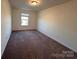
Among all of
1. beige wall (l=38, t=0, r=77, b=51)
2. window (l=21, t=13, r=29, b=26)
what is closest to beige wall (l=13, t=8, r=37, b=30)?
window (l=21, t=13, r=29, b=26)

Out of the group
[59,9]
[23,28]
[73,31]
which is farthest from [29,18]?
[73,31]

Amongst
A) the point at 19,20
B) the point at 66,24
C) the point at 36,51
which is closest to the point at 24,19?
the point at 19,20

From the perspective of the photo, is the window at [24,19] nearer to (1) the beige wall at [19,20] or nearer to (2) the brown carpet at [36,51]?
(1) the beige wall at [19,20]

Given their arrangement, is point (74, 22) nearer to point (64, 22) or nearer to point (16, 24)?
point (64, 22)

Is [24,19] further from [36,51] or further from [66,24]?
[36,51]

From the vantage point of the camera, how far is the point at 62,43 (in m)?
4.43

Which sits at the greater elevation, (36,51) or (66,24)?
(66,24)

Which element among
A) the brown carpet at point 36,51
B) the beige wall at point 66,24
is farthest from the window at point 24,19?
the brown carpet at point 36,51

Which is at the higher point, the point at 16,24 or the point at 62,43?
the point at 16,24

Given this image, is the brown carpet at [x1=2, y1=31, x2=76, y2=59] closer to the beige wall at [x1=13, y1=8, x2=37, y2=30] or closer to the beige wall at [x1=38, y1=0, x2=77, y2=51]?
the beige wall at [x1=38, y1=0, x2=77, y2=51]

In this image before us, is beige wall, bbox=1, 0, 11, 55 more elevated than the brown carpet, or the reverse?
beige wall, bbox=1, 0, 11, 55

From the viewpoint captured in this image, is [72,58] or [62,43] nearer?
[72,58]

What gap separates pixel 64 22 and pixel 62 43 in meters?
1.07

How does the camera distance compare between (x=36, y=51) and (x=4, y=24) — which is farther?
(x=36, y=51)
